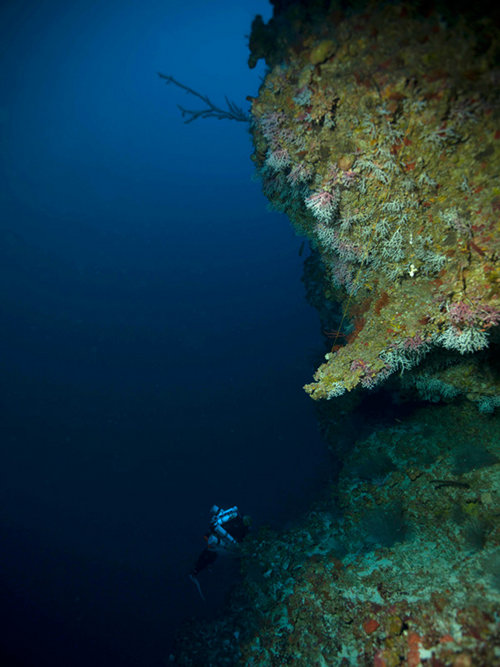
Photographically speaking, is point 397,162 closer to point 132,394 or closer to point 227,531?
point 227,531

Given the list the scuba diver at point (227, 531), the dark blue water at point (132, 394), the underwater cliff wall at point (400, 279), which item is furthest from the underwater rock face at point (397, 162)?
the dark blue water at point (132, 394)

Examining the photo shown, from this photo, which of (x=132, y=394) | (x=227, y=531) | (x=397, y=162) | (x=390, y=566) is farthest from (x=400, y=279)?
(x=132, y=394)

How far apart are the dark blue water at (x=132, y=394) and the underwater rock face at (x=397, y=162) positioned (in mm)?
10070

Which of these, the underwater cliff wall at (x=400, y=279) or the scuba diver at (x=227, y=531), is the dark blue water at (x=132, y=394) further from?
the underwater cliff wall at (x=400, y=279)

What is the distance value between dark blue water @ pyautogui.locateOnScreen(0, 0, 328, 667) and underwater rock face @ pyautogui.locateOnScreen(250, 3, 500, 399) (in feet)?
33.0

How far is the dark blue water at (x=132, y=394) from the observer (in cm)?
1470

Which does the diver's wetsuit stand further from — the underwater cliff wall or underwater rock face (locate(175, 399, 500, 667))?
the underwater cliff wall

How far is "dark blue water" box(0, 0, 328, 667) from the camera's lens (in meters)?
14.7

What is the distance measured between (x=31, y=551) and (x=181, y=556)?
10949 mm

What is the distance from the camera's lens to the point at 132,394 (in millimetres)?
28609

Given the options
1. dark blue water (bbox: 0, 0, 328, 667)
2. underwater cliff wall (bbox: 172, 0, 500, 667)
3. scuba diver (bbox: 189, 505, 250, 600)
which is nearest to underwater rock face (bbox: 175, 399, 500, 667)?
underwater cliff wall (bbox: 172, 0, 500, 667)

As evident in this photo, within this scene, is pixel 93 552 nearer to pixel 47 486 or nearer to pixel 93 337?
pixel 47 486

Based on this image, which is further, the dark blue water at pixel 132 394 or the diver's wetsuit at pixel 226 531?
the dark blue water at pixel 132 394

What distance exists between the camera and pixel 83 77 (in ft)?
439
